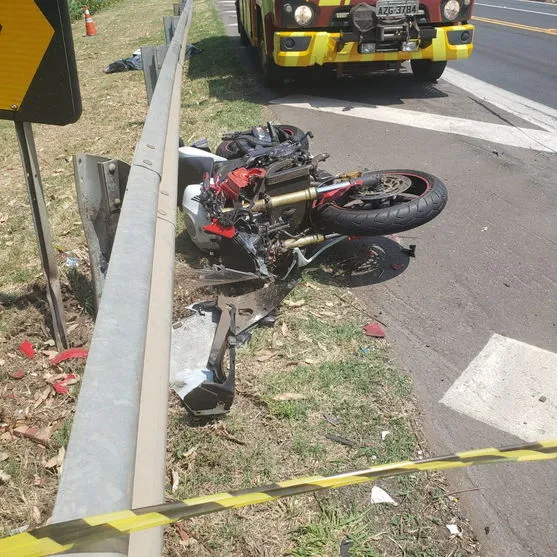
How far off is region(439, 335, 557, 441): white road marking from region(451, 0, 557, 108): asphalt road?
626cm

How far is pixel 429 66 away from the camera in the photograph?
9641 millimetres

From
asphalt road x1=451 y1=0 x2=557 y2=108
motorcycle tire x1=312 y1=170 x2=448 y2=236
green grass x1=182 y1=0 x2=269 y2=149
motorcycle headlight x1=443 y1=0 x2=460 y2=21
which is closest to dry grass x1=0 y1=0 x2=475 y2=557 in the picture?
motorcycle tire x1=312 y1=170 x2=448 y2=236

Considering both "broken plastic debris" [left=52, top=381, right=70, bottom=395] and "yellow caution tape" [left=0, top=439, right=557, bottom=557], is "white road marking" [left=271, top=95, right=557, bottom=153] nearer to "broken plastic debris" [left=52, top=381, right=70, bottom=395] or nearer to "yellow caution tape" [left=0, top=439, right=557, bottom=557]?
"broken plastic debris" [left=52, top=381, right=70, bottom=395]

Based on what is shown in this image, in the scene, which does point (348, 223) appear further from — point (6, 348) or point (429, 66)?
point (429, 66)

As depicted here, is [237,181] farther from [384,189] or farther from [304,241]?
[384,189]

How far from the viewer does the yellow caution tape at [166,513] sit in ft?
2.85

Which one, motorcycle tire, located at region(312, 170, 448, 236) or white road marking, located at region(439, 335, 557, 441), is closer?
white road marking, located at region(439, 335, 557, 441)

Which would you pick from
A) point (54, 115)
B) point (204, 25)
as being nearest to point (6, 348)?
point (54, 115)

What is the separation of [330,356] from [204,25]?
16.8 metres

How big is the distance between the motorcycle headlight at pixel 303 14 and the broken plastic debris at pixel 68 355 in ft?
20.6

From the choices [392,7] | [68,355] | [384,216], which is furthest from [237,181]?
[392,7]

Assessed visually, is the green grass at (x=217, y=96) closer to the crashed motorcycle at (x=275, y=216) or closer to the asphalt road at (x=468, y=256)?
the asphalt road at (x=468, y=256)

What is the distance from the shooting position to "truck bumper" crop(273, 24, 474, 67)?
26.8 ft

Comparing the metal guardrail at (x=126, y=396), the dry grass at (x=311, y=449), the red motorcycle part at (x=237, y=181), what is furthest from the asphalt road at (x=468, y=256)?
the metal guardrail at (x=126, y=396)
